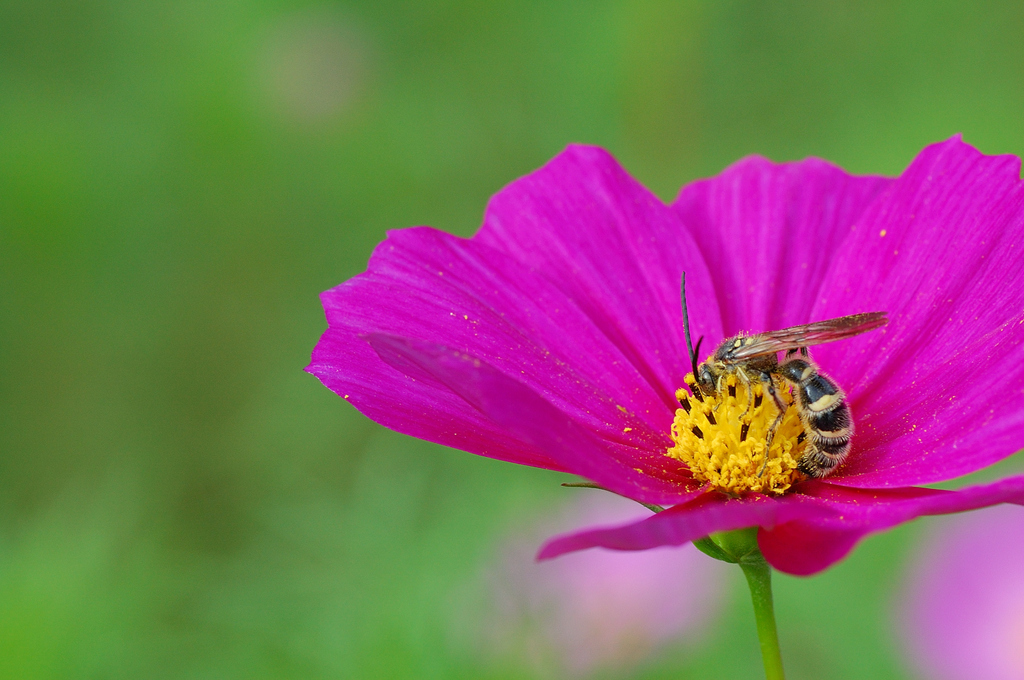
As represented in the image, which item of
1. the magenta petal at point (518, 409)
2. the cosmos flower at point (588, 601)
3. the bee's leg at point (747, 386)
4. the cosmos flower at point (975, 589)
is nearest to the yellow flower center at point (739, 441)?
the bee's leg at point (747, 386)

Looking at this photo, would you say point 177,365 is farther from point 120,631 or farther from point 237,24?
point 120,631

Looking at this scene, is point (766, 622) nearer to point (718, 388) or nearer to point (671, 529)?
point (671, 529)

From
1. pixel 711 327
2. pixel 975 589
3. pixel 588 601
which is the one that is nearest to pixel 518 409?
pixel 711 327

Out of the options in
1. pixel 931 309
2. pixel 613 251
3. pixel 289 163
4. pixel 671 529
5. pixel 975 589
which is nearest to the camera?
pixel 671 529

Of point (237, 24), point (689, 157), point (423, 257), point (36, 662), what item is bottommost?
point (36, 662)

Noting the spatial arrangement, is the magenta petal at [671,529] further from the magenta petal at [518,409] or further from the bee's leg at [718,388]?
the bee's leg at [718,388]

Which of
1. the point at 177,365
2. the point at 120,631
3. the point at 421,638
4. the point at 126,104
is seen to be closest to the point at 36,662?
the point at 120,631
